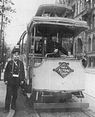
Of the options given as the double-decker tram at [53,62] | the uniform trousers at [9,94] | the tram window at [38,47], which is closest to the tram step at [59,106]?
the double-decker tram at [53,62]

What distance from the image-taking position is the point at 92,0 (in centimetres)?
4672

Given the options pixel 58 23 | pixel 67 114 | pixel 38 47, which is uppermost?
pixel 58 23

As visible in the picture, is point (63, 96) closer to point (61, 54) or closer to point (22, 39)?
point (61, 54)

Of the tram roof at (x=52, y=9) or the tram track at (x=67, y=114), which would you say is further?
the tram roof at (x=52, y=9)

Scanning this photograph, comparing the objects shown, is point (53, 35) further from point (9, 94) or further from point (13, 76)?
point (9, 94)

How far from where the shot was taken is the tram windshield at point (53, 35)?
9.26 meters

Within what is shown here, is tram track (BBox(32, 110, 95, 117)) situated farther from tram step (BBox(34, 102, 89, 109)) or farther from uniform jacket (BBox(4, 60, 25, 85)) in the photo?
uniform jacket (BBox(4, 60, 25, 85))

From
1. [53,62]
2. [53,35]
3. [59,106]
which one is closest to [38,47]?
[53,35]

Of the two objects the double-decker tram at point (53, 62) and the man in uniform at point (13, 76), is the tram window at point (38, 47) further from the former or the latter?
the man in uniform at point (13, 76)

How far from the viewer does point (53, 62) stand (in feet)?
29.1

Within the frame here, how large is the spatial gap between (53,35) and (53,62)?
5.95 ft

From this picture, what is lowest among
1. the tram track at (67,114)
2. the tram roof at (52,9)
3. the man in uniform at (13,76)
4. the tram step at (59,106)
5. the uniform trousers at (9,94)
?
the tram track at (67,114)

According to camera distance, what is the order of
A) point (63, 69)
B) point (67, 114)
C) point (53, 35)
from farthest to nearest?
1. point (53, 35)
2. point (63, 69)
3. point (67, 114)

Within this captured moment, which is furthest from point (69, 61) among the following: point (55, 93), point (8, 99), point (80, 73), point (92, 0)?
point (92, 0)
